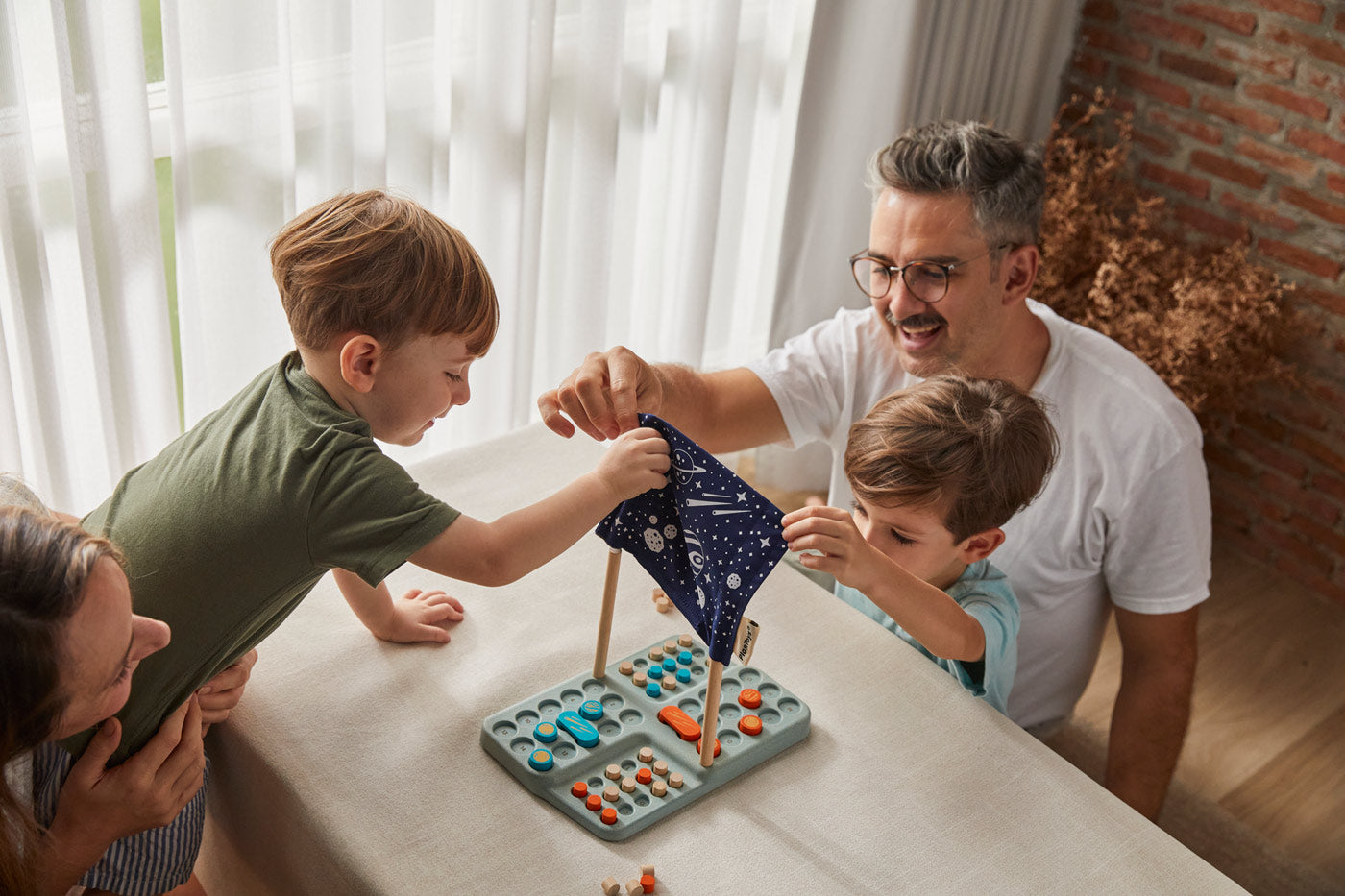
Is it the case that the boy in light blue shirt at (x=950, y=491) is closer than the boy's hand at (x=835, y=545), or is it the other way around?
the boy's hand at (x=835, y=545)

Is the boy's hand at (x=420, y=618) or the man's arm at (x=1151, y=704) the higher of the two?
the boy's hand at (x=420, y=618)

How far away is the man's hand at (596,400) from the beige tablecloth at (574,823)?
243 millimetres

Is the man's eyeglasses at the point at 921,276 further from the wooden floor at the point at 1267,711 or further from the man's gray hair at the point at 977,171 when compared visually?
the wooden floor at the point at 1267,711

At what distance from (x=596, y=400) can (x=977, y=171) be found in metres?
0.82

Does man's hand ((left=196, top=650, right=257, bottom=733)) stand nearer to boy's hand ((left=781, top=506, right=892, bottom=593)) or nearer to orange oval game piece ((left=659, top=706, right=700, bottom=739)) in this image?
orange oval game piece ((left=659, top=706, right=700, bottom=739))

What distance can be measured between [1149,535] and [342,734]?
1335 mm

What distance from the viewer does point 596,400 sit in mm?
1685

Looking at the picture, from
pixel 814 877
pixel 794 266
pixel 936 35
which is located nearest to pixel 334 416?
pixel 814 877

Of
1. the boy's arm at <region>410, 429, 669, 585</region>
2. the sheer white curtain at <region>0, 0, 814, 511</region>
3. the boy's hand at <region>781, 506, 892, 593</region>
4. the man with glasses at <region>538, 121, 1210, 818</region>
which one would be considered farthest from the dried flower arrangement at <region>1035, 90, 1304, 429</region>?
the boy's arm at <region>410, 429, 669, 585</region>

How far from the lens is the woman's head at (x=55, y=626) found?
1.08 m

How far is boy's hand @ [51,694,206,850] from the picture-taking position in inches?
52.5

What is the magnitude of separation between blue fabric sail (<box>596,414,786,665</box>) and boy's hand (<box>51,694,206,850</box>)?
1.81 feet

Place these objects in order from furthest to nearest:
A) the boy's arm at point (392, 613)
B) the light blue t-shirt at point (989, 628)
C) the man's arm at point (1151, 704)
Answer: the man's arm at point (1151, 704)
the light blue t-shirt at point (989, 628)
the boy's arm at point (392, 613)

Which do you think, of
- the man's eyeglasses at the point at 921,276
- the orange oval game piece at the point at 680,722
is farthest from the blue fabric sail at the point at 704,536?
the man's eyeglasses at the point at 921,276
